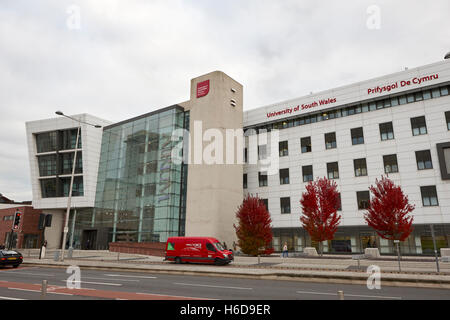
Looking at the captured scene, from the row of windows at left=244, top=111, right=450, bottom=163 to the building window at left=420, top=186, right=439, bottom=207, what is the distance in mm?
6197

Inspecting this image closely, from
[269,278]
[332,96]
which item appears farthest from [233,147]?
[269,278]

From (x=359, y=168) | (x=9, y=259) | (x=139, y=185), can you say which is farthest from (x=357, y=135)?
(x=9, y=259)

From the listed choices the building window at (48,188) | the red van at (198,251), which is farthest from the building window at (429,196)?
the building window at (48,188)

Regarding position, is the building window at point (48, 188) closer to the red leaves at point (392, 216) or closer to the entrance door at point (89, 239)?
the entrance door at point (89, 239)

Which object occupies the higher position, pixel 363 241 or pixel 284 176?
pixel 284 176

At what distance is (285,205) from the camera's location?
4031 cm

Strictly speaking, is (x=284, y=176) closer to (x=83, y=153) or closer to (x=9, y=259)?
(x=9, y=259)

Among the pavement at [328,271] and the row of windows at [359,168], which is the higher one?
the row of windows at [359,168]

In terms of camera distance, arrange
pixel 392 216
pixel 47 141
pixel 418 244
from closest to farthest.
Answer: pixel 392 216, pixel 418 244, pixel 47 141

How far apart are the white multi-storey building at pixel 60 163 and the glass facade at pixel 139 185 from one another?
1802 millimetres

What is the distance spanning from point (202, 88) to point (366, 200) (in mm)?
25627

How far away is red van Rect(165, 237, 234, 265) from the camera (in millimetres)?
25250

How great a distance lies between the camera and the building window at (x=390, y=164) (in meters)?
34.1
